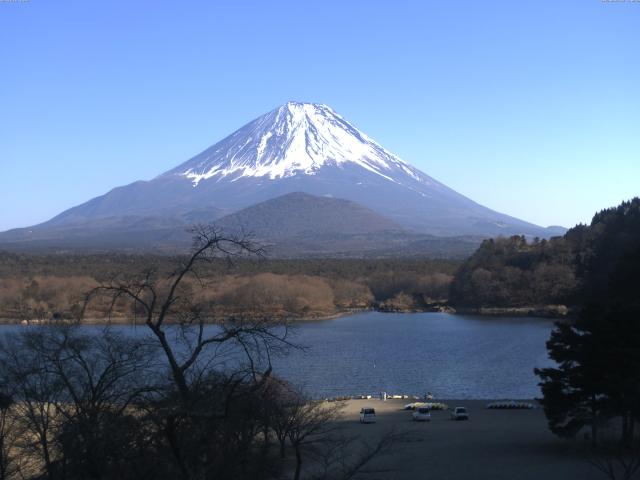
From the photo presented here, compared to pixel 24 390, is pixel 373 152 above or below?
above

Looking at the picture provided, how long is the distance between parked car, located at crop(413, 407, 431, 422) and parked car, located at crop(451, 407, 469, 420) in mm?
471

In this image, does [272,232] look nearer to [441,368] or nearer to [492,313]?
[492,313]

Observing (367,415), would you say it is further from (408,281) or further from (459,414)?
(408,281)

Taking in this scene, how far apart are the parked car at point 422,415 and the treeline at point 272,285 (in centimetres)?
1810

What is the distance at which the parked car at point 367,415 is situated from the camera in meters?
16.0

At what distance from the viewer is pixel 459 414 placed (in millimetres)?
16578

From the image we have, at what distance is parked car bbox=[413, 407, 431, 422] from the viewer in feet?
53.0

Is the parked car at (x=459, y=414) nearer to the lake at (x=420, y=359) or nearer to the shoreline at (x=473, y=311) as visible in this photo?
the lake at (x=420, y=359)

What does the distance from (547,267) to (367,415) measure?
110 ft

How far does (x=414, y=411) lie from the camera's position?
17.4m

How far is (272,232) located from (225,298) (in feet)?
272

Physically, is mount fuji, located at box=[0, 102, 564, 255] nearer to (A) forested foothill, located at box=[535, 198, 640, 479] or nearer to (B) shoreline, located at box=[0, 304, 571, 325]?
(B) shoreline, located at box=[0, 304, 571, 325]

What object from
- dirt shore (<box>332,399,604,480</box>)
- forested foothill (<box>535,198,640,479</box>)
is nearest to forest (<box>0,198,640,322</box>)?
dirt shore (<box>332,399,604,480</box>)

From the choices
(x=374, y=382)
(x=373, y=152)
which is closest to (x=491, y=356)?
(x=374, y=382)
